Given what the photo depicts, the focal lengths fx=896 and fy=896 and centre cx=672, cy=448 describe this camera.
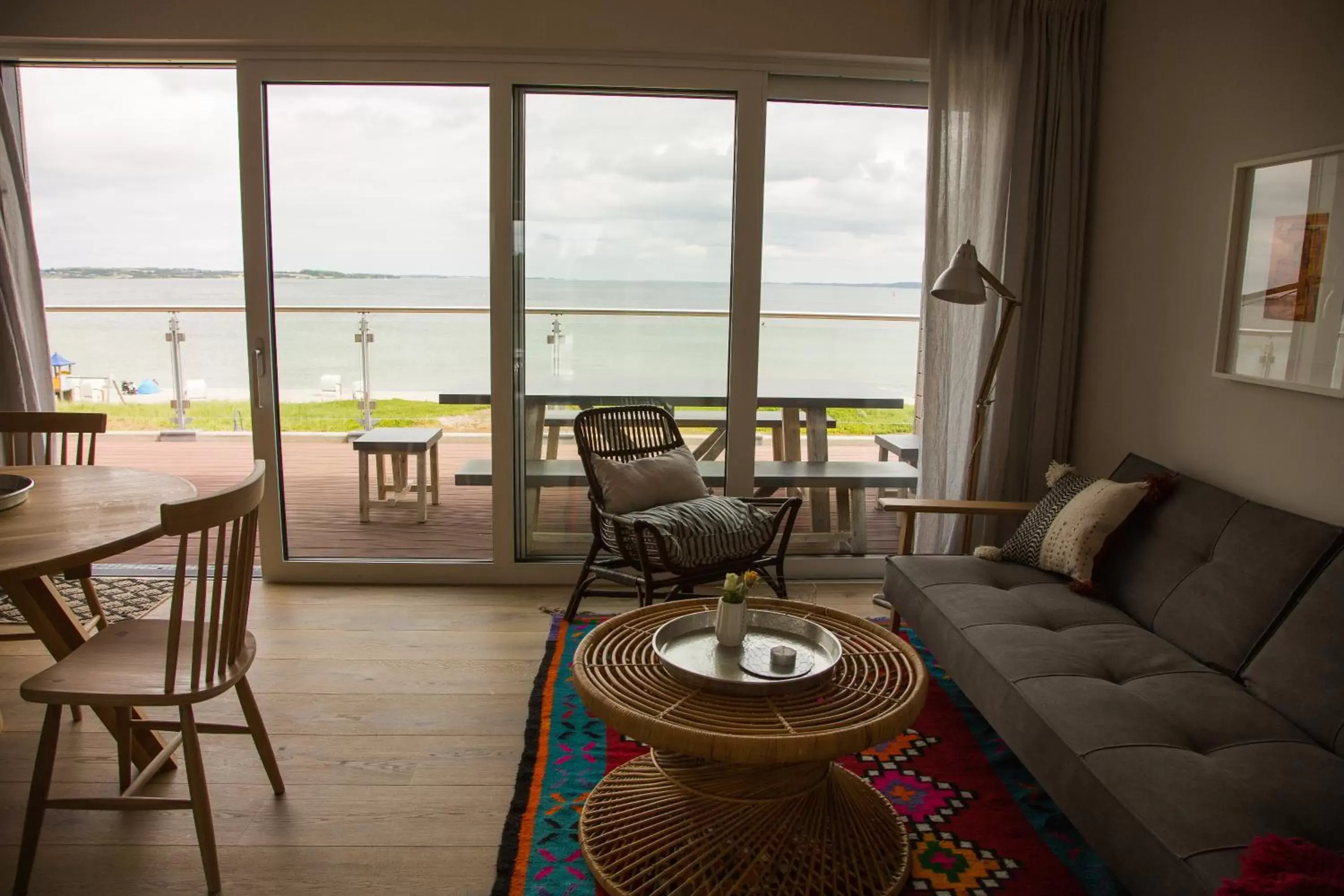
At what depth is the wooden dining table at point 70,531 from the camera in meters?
1.94

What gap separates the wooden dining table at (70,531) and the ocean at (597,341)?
4.36ft

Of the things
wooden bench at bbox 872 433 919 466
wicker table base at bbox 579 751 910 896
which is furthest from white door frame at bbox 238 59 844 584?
wicker table base at bbox 579 751 910 896

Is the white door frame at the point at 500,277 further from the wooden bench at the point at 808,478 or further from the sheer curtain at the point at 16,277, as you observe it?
the sheer curtain at the point at 16,277

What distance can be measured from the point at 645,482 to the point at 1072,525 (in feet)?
5.08

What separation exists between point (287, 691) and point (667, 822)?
4.97ft

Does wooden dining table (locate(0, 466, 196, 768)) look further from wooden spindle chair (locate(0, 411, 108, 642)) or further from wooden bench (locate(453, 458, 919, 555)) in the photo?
wooden bench (locate(453, 458, 919, 555))

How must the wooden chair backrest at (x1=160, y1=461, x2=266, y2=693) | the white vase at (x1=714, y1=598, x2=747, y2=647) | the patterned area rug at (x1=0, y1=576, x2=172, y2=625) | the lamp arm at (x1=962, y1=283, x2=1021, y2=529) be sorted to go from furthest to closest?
the patterned area rug at (x1=0, y1=576, x2=172, y2=625), the lamp arm at (x1=962, y1=283, x2=1021, y2=529), the white vase at (x1=714, y1=598, x2=747, y2=647), the wooden chair backrest at (x1=160, y1=461, x2=266, y2=693)

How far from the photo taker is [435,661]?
10.5ft

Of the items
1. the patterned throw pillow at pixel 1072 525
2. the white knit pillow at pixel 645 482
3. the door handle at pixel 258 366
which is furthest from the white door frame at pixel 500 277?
the patterned throw pillow at pixel 1072 525

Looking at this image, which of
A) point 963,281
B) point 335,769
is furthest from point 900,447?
point 335,769

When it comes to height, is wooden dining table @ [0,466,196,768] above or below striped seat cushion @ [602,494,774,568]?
above

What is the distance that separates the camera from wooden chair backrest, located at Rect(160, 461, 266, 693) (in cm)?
183

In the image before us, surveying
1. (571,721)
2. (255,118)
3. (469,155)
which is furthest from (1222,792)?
(255,118)

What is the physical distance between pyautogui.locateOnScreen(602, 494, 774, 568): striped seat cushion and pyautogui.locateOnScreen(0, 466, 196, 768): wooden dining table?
1.51m
